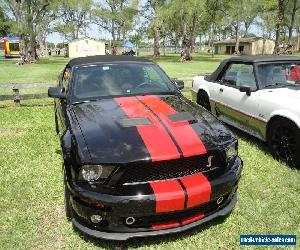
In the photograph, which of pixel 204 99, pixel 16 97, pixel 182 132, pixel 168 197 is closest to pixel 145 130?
pixel 182 132

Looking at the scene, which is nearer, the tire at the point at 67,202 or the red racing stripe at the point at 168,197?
the red racing stripe at the point at 168,197

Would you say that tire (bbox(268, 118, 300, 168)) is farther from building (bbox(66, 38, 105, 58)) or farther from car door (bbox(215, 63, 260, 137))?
building (bbox(66, 38, 105, 58))

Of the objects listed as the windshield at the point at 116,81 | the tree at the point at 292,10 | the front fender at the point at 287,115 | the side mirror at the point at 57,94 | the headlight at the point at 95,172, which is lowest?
the headlight at the point at 95,172

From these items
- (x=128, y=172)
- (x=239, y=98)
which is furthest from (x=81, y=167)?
(x=239, y=98)

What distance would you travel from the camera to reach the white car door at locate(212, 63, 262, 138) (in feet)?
18.7

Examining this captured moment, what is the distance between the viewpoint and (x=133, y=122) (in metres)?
3.63

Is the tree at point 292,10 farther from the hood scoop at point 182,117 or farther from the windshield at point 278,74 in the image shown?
the hood scoop at point 182,117

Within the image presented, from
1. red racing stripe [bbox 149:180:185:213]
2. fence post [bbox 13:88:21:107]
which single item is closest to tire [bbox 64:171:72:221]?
red racing stripe [bbox 149:180:185:213]

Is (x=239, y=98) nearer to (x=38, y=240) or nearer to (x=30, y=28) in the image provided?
(x=38, y=240)

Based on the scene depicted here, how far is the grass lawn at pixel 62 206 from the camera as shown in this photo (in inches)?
133

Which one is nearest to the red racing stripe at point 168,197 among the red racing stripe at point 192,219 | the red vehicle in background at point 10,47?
the red racing stripe at point 192,219

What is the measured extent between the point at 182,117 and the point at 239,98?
2.56 meters

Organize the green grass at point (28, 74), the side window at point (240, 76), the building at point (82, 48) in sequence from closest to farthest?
the side window at point (240, 76)
the green grass at point (28, 74)
the building at point (82, 48)

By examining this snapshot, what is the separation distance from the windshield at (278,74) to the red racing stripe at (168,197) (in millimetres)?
3447
